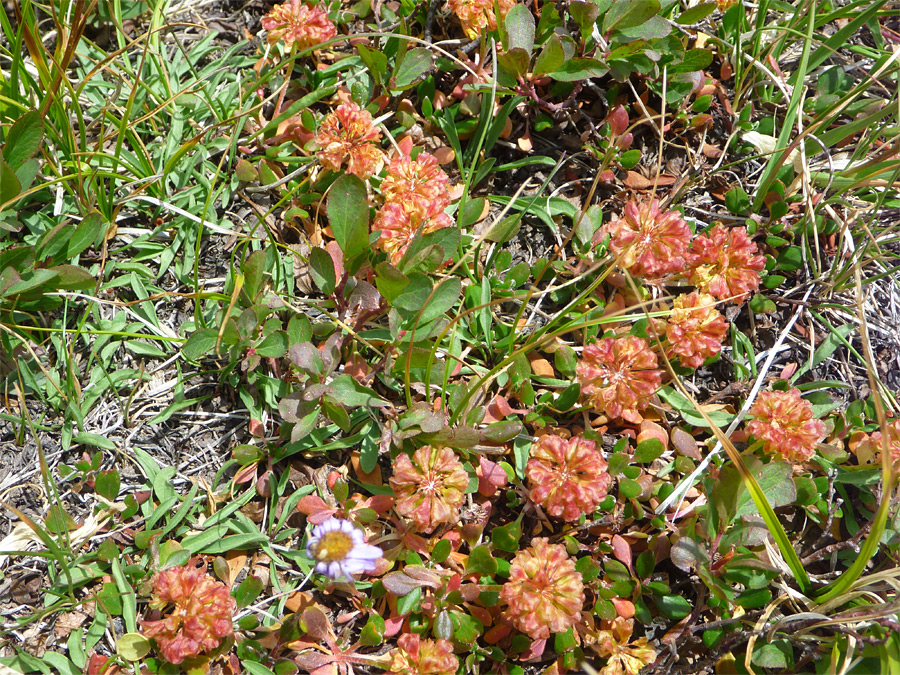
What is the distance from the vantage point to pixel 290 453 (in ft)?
7.18

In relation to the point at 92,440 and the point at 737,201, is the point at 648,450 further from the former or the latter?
the point at 92,440

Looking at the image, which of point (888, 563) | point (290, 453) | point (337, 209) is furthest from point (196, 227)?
point (888, 563)

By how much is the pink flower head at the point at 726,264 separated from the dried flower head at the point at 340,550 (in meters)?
1.43

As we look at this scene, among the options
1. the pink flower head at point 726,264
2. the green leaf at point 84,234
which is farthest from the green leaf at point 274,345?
the pink flower head at point 726,264

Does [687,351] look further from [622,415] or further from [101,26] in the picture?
[101,26]

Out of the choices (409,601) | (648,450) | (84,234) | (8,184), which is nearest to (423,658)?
(409,601)

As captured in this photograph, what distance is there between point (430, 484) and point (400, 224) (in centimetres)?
86

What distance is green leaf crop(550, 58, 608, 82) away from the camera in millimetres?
2385

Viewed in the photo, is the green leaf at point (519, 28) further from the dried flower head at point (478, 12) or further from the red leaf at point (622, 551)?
the red leaf at point (622, 551)

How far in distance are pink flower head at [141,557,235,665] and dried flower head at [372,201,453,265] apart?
116 centimetres

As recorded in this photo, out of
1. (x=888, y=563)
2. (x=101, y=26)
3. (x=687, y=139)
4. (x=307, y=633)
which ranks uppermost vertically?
(x=101, y=26)

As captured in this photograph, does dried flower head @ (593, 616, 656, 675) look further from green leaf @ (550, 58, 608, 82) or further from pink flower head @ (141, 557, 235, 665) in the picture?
green leaf @ (550, 58, 608, 82)

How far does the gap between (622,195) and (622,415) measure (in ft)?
2.89

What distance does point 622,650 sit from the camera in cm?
201
